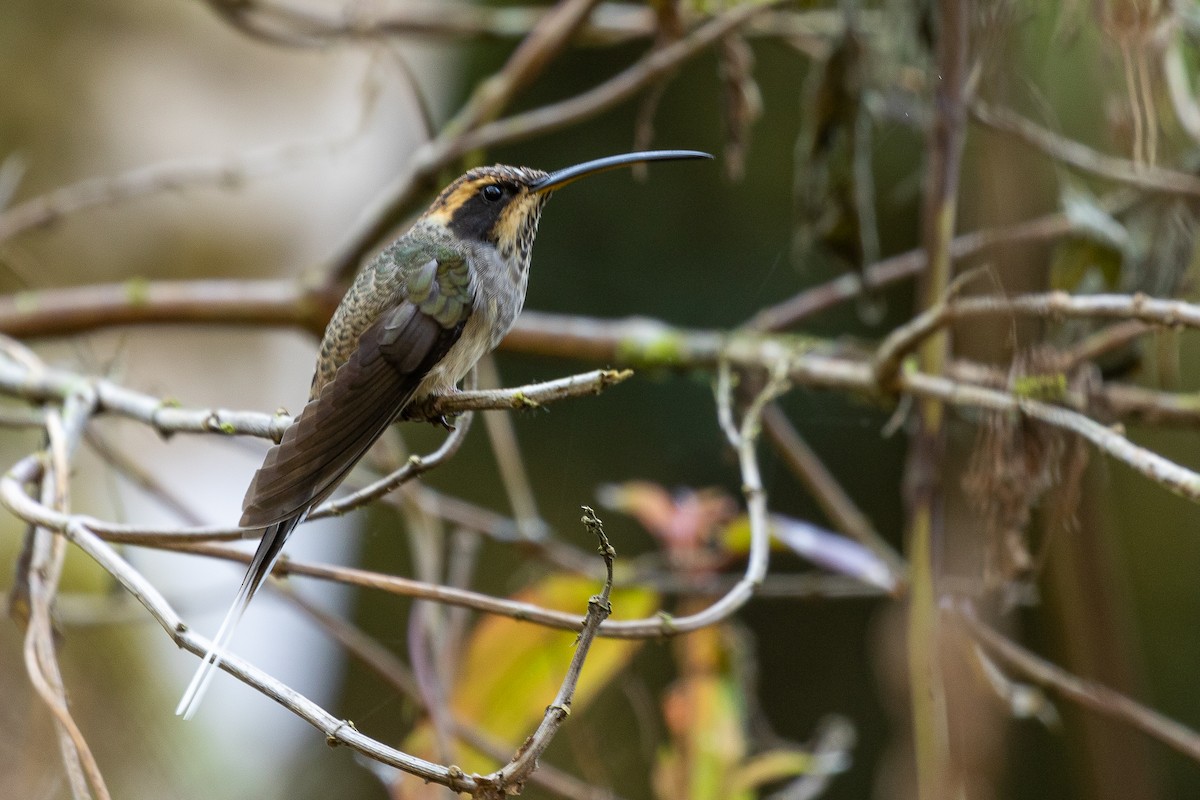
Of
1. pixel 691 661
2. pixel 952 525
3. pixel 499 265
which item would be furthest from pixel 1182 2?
pixel 691 661

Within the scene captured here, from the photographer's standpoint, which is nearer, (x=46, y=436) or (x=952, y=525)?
(x=952, y=525)

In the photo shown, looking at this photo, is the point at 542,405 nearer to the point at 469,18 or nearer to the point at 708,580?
the point at 708,580

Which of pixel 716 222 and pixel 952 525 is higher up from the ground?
pixel 716 222

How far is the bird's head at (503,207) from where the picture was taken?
1325 mm

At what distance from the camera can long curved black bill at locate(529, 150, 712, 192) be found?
112cm

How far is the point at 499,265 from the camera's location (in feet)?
4.17

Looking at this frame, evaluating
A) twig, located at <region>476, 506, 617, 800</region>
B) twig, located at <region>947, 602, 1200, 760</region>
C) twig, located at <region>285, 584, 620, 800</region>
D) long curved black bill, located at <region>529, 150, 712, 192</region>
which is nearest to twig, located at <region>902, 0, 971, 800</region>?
twig, located at <region>947, 602, 1200, 760</region>

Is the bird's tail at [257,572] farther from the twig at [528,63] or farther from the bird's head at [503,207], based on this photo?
the twig at [528,63]

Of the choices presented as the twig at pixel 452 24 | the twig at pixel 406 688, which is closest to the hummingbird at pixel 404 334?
the twig at pixel 406 688

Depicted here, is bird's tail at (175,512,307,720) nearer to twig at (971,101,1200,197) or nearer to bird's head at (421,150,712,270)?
bird's head at (421,150,712,270)

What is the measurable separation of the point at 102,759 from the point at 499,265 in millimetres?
669

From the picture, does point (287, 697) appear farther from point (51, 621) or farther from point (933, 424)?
point (933, 424)

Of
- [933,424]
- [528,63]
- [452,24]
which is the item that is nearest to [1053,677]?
[933,424]

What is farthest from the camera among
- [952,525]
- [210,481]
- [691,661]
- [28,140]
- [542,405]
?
[28,140]
